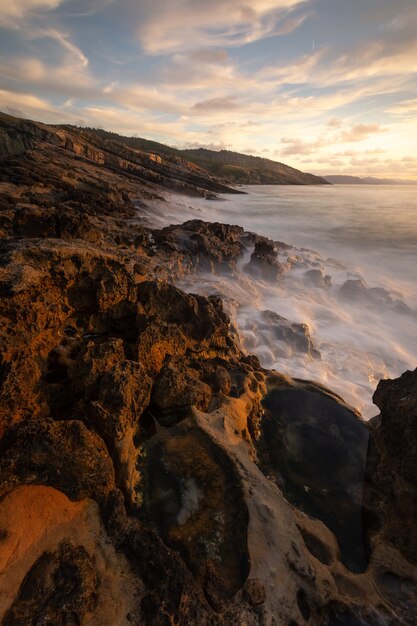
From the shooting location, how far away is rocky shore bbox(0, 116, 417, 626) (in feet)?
9.36

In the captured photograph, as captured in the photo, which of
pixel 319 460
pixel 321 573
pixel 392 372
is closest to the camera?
pixel 321 573

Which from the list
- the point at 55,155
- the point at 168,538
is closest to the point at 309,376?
the point at 168,538

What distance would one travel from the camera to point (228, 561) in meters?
3.18

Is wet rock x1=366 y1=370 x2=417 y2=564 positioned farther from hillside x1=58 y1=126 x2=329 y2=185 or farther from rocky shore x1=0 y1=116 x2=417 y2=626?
hillside x1=58 y1=126 x2=329 y2=185

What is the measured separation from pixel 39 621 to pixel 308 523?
114 inches

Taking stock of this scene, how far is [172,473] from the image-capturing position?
12.4 feet

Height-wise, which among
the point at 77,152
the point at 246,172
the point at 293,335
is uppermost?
the point at 246,172

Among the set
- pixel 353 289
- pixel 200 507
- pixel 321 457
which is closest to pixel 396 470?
pixel 321 457

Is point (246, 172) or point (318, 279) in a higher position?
point (246, 172)

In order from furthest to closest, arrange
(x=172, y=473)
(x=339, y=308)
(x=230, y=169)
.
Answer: (x=230, y=169), (x=339, y=308), (x=172, y=473)

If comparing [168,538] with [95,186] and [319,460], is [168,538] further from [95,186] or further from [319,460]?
[95,186]

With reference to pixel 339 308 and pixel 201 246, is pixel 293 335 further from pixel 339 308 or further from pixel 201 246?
pixel 201 246

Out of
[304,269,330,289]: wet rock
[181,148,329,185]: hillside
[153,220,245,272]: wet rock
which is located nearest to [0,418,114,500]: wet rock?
[153,220,245,272]: wet rock

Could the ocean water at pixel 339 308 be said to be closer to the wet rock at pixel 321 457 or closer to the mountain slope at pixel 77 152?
the wet rock at pixel 321 457
